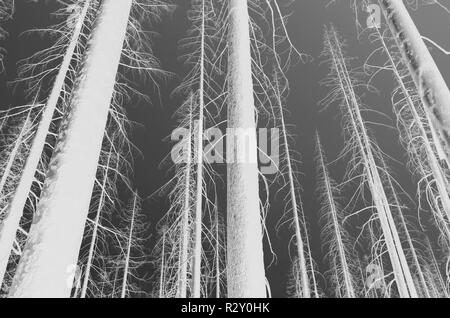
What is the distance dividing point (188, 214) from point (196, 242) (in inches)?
87.1

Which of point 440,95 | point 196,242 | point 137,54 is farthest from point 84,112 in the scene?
point 196,242

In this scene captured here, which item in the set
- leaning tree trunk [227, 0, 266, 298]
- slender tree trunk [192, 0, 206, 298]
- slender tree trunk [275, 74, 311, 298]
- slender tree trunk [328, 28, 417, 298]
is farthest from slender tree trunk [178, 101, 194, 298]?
leaning tree trunk [227, 0, 266, 298]

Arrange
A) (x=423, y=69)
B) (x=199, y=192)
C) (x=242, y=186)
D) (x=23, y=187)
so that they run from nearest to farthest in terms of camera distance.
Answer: (x=242, y=186) < (x=423, y=69) < (x=23, y=187) < (x=199, y=192)

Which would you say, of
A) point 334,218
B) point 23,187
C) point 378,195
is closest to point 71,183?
point 23,187

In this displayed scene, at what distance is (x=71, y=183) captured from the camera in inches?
130

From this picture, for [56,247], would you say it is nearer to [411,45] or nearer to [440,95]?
[440,95]

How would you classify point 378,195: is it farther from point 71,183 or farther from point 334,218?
point 71,183

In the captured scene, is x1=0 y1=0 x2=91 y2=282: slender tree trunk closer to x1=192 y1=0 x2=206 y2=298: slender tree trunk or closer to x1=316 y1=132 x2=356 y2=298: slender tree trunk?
x1=192 y1=0 x2=206 y2=298: slender tree trunk

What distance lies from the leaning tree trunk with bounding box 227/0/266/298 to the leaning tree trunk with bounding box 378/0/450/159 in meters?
2.50

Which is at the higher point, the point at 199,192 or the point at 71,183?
the point at 199,192

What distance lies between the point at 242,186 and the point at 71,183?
2.12 meters
